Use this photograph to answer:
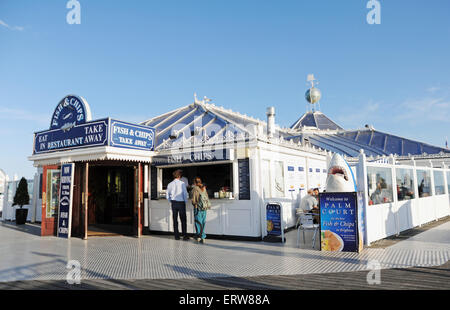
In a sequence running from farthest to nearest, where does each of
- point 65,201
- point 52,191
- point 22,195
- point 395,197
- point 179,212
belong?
1. point 22,195
2. point 52,191
3. point 65,201
4. point 179,212
5. point 395,197

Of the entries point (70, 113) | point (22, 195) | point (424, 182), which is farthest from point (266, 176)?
point (22, 195)

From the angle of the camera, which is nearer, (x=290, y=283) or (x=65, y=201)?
(x=290, y=283)

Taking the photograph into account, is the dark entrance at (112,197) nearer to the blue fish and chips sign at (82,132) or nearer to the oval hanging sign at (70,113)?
the blue fish and chips sign at (82,132)

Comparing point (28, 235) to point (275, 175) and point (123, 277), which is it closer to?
point (123, 277)

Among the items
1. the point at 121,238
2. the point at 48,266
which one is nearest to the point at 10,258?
the point at 48,266

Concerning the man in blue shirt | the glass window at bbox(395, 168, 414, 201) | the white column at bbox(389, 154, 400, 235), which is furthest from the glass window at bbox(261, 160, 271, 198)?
the glass window at bbox(395, 168, 414, 201)

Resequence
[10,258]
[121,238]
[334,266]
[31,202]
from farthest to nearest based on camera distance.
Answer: [31,202], [121,238], [10,258], [334,266]

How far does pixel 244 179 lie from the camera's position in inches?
311

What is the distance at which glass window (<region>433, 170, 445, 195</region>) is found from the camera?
34.2 feet

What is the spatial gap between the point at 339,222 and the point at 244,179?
8.48 ft

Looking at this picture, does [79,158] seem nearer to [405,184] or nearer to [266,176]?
[266,176]

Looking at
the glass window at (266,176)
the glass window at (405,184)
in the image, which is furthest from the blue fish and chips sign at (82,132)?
the glass window at (405,184)
